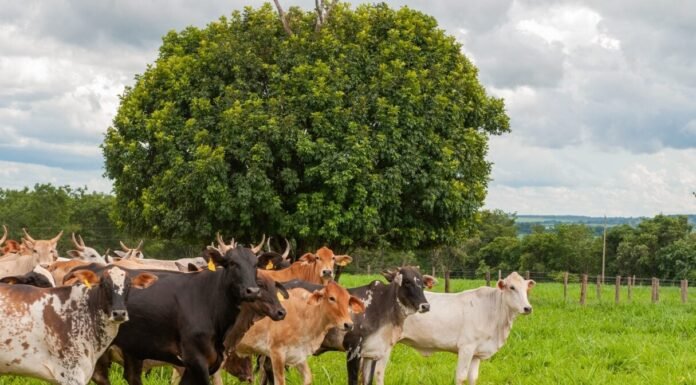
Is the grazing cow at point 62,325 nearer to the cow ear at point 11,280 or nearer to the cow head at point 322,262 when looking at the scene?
the cow ear at point 11,280

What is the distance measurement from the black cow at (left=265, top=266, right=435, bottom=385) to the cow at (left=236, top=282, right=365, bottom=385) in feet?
2.11

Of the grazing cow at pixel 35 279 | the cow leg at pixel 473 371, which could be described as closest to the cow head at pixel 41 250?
the grazing cow at pixel 35 279

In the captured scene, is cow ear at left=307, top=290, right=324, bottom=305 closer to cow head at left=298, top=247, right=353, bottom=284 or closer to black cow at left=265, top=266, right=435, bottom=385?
black cow at left=265, top=266, right=435, bottom=385

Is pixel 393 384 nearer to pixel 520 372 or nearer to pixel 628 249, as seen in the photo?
pixel 520 372

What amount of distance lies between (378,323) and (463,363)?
1407mm

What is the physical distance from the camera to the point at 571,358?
1390cm

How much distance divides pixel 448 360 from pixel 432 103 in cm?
956

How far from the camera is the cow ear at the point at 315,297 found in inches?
384

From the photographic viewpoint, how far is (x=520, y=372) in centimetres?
1302

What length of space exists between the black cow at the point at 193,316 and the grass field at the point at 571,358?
85.4 inches

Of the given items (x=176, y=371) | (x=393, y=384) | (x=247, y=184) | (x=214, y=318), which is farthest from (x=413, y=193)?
(x=214, y=318)

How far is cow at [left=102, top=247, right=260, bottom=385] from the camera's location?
8.26m

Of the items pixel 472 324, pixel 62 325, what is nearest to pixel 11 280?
pixel 62 325

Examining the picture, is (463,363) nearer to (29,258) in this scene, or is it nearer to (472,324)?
(472,324)
